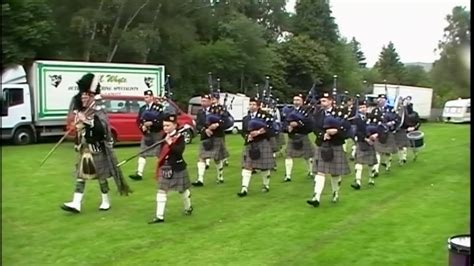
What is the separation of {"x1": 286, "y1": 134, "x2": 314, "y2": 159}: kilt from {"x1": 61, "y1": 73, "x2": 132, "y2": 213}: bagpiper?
10.2ft

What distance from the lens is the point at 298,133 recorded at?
8953mm

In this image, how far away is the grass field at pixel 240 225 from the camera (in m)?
4.98

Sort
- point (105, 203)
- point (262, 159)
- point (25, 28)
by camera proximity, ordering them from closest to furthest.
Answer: point (105, 203) < point (262, 159) < point (25, 28)

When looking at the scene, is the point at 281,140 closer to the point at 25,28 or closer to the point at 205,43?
the point at 25,28

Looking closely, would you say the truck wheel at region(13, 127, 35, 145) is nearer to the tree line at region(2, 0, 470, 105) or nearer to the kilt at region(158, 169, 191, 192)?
the tree line at region(2, 0, 470, 105)

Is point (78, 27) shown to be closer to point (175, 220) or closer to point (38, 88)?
point (38, 88)

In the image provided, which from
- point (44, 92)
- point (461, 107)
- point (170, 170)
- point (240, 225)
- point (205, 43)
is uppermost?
point (205, 43)

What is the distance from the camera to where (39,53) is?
1588 cm

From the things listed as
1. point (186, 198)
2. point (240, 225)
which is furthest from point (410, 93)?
point (240, 225)

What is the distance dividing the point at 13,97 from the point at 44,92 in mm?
731

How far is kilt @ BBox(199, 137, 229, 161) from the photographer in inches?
334

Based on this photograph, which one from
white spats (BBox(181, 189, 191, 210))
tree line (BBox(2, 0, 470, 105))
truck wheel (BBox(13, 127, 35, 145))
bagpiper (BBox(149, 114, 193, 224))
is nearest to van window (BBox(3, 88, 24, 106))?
truck wheel (BBox(13, 127, 35, 145))

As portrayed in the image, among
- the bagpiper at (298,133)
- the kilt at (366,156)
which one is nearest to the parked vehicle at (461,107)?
the kilt at (366,156)

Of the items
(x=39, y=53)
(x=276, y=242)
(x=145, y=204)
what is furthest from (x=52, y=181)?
(x=39, y=53)
